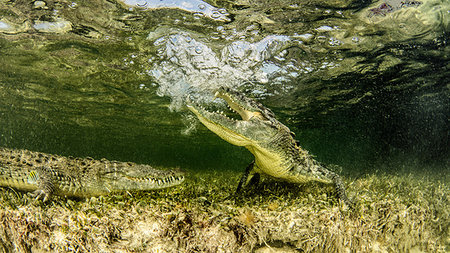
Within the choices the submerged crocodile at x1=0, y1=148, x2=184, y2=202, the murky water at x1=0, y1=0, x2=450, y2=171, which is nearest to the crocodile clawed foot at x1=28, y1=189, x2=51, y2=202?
the submerged crocodile at x1=0, y1=148, x2=184, y2=202

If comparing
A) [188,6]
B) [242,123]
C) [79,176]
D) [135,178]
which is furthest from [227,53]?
[79,176]

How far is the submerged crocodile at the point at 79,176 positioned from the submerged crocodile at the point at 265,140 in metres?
1.38

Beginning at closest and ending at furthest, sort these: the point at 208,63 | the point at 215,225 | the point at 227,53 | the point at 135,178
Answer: the point at 215,225, the point at 135,178, the point at 227,53, the point at 208,63

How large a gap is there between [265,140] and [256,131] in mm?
227

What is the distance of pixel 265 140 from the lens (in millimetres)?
3445

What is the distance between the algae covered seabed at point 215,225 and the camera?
235 centimetres

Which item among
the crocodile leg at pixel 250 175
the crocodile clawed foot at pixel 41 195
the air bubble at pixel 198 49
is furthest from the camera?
the air bubble at pixel 198 49

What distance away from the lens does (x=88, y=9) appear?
5664mm

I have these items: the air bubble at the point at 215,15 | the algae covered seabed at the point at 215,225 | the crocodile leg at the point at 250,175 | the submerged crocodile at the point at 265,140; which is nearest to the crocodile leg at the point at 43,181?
the algae covered seabed at the point at 215,225

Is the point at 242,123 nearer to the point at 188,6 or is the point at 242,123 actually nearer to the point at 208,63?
the point at 188,6

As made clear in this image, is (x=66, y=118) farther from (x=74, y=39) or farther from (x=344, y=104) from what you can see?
(x=344, y=104)

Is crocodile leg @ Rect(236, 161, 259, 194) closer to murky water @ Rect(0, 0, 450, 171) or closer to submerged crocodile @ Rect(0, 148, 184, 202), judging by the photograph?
submerged crocodile @ Rect(0, 148, 184, 202)

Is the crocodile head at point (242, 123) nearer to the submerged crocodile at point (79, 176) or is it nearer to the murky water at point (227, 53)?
the submerged crocodile at point (79, 176)

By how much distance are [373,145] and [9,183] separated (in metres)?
47.7
